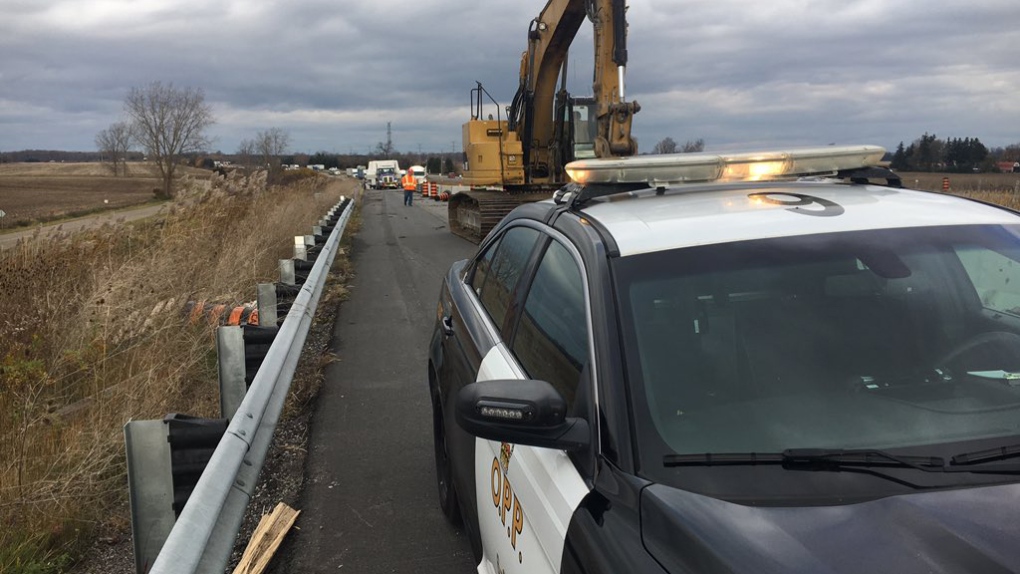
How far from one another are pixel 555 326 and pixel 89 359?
183 inches

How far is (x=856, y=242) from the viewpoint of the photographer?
2441 mm

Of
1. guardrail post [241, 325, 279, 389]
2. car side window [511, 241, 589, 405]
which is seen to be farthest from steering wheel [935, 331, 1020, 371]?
guardrail post [241, 325, 279, 389]

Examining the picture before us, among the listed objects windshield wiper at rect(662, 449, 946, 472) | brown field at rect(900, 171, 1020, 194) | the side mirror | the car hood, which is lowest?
the car hood

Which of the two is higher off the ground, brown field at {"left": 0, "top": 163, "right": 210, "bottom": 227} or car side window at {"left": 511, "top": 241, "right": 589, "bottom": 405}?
car side window at {"left": 511, "top": 241, "right": 589, "bottom": 405}

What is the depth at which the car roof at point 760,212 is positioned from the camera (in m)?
2.48

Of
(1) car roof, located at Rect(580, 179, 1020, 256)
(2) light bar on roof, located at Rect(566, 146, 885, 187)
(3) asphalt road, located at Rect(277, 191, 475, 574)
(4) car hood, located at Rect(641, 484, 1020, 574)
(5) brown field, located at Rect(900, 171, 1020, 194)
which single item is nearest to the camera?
(4) car hood, located at Rect(641, 484, 1020, 574)

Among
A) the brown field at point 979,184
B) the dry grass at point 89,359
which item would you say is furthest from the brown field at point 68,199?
the brown field at point 979,184

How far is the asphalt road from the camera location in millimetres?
3693

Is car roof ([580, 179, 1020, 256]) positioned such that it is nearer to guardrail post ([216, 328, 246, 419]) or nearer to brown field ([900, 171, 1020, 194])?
Result: guardrail post ([216, 328, 246, 419])

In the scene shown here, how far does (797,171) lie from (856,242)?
993 millimetres

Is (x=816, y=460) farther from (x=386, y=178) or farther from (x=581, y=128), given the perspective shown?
(x=386, y=178)

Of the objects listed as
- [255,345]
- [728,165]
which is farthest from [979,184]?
[255,345]

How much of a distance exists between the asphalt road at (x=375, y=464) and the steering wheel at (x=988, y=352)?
223cm

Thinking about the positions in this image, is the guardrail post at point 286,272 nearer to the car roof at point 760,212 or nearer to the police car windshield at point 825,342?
the car roof at point 760,212
